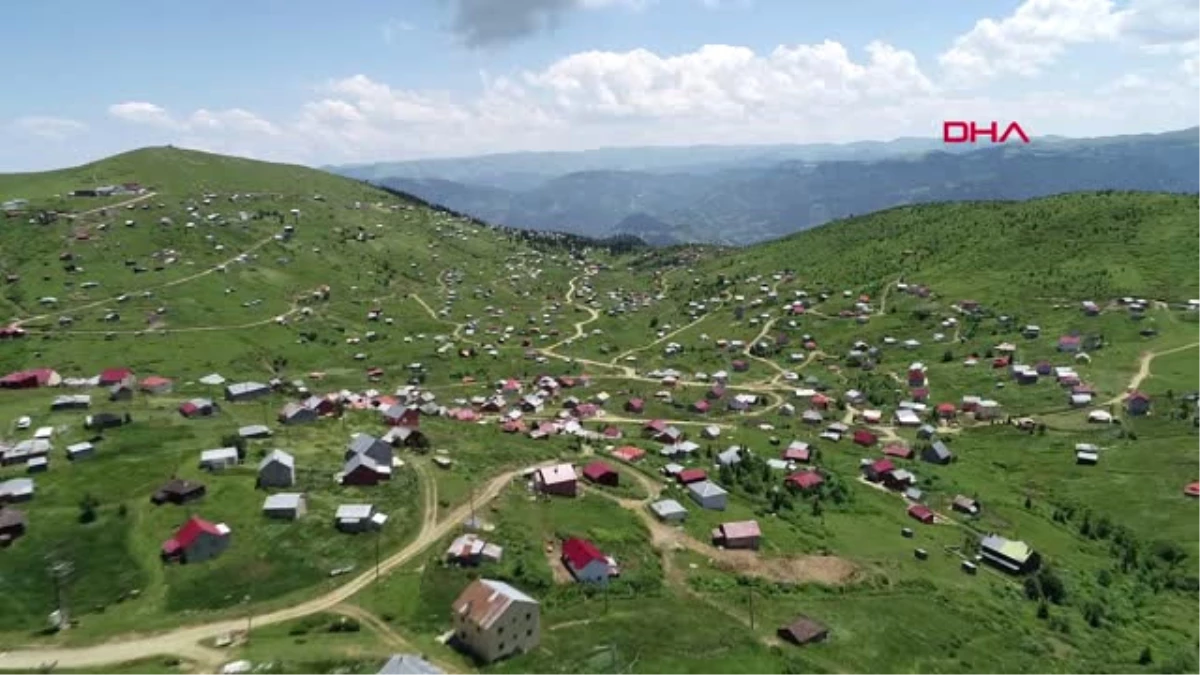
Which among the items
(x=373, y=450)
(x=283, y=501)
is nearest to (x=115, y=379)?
(x=373, y=450)

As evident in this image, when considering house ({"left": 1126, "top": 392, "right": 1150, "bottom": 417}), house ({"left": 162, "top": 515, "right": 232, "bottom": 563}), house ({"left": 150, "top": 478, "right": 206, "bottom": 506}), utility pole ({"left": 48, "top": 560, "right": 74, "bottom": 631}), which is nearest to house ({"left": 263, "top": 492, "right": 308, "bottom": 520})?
house ({"left": 162, "top": 515, "right": 232, "bottom": 563})

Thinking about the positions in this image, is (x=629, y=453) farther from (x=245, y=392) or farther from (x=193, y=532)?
(x=245, y=392)

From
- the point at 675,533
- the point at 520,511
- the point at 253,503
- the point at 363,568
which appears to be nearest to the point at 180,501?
the point at 253,503

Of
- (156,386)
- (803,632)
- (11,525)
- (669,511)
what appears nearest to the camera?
(803,632)

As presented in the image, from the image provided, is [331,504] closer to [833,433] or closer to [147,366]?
[833,433]

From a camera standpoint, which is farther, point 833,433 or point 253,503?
point 833,433

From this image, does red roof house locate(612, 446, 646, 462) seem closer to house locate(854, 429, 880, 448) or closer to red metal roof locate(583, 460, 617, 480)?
red metal roof locate(583, 460, 617, 480)

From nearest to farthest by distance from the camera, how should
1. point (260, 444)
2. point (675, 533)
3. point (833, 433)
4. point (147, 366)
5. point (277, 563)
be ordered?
point (277, 563), point (675, 533), point (260, 444), point (833, 433), point (147, 366)
